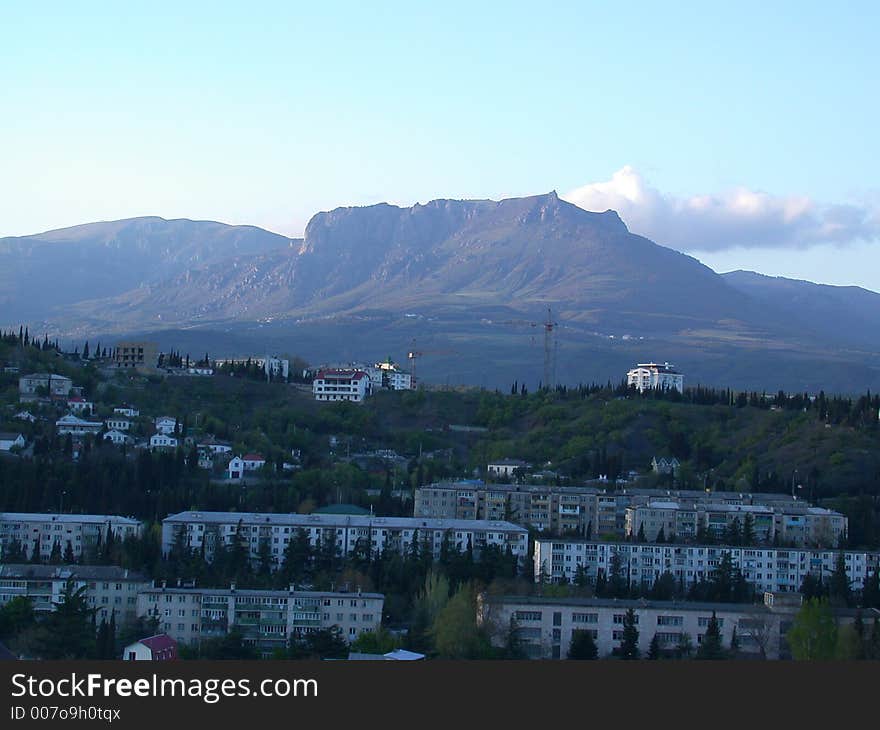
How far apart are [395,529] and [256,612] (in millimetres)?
9427

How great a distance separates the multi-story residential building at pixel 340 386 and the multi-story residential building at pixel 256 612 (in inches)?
1610

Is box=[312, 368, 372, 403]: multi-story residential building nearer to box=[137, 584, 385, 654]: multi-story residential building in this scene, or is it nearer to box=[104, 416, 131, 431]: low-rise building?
box=[104, 416, 131, 431]: low-rise building

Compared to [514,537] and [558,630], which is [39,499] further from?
[558,630]

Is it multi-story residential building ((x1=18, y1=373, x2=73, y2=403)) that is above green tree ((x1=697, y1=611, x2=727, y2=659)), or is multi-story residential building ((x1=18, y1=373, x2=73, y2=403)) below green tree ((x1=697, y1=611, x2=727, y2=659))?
above

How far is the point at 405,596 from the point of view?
40.9 meters

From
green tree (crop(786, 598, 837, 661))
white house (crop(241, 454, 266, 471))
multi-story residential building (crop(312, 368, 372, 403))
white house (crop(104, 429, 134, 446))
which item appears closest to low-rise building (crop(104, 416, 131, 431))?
white house (crop(104, 429, 134, 446))

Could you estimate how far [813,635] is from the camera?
115ft

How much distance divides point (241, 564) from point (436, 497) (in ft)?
35.7

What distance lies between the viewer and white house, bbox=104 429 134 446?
61.2 meters

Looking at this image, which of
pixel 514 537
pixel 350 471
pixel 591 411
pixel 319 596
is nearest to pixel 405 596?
pixel 319 596

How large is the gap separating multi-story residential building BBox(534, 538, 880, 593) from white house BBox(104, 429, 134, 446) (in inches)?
783

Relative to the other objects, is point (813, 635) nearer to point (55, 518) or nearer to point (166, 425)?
point (55, 518)

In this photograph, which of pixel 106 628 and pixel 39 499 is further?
pixel 39 499

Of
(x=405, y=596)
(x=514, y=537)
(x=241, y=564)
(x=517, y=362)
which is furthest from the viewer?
(x=517, y=362)
